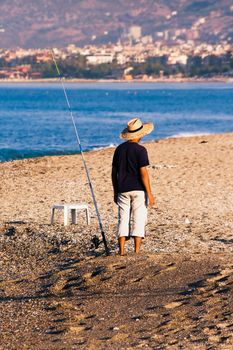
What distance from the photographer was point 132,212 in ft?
33.6

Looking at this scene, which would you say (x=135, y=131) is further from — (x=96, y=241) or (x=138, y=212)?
(x=96, y=241)

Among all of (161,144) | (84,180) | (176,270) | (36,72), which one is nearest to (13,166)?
(84,180)

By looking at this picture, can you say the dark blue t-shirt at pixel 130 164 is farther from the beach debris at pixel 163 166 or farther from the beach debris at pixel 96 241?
the beach debris at pixel 163 166

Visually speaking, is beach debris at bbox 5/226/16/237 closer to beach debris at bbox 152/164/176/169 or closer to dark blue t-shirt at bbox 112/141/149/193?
dark blue t-shirt at bbox 112/141/149/193

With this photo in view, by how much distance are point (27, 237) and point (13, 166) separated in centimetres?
1177

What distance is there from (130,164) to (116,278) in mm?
1233

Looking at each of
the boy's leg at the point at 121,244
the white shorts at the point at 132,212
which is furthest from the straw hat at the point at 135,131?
the boy's leg at the point at 121,244

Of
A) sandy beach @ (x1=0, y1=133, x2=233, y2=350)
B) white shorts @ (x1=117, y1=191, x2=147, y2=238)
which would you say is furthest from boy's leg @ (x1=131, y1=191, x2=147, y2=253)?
sandy beach @ (x1=0, y1=133, x2=233, y2=350)

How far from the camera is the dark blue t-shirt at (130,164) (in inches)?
395

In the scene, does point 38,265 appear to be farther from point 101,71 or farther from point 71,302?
point 101,71

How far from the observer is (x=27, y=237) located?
12430 millimetres

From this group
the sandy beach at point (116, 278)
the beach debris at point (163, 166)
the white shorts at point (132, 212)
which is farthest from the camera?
the beach debris at point (163, 166)

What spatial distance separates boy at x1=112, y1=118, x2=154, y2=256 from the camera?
1005 centimetres

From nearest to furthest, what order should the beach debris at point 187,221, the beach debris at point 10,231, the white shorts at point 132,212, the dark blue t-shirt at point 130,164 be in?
the dark blue t-shirt at point 130,164 → the white shorts at point 132,212 → the beach debris at point 10,231 → the beach debris at point 187,221
